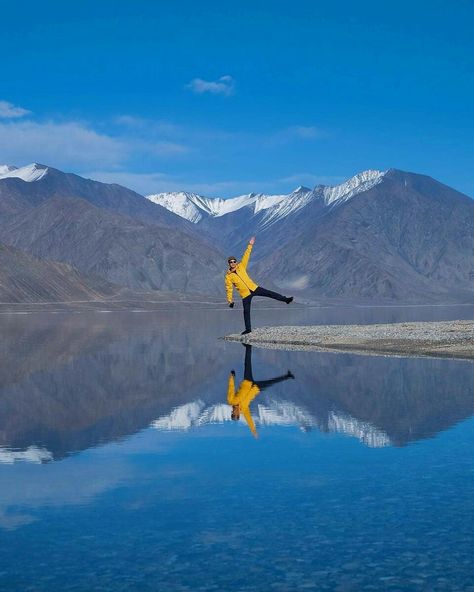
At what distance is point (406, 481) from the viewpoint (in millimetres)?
10508

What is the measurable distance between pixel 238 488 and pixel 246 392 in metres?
9.67

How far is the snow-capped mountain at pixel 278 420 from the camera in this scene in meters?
14.1

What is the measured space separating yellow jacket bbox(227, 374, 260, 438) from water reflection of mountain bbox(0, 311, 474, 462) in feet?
0.70

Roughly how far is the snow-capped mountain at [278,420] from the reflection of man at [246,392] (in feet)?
0.50

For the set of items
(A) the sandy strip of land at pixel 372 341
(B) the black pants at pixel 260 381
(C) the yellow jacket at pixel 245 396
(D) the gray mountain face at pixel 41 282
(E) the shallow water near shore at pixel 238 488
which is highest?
(D) the gray mountain face at pixel 41 282

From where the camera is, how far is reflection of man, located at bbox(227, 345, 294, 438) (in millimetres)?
16281

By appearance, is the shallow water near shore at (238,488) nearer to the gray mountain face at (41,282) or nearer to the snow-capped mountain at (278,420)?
the snow-capped mountain at (278,420)

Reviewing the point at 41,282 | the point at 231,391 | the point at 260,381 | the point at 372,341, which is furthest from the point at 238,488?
the point at 41,282

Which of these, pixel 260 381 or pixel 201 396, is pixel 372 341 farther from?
pixel 201 396

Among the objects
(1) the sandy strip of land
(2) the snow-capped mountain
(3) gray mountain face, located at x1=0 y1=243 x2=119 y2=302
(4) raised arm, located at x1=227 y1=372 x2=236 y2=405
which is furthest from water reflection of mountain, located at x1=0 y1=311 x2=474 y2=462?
(3) gray mountain face, located at x1=0 y1=243 x2=119 y2=302

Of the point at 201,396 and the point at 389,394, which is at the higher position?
the point at 389,394

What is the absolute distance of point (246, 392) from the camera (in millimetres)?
20000

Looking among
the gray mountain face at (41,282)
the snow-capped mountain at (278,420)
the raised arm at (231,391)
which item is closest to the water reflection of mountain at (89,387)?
the snow-capped mountain at (278,420)

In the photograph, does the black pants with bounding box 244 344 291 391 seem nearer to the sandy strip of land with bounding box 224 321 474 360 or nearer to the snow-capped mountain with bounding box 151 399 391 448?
the snow-capped mountain with bounding box 151 399 391 448
